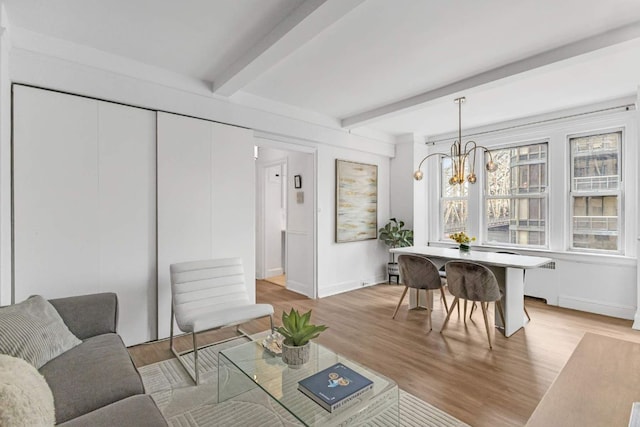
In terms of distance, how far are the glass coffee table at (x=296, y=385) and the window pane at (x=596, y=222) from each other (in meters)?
3.96

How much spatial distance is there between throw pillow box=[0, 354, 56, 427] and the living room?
5.21 feet

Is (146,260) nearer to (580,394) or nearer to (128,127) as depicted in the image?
(128,127)

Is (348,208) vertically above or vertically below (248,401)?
above

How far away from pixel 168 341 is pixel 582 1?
427cm

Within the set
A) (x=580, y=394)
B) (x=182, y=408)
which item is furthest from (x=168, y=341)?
(x=580, y=394)

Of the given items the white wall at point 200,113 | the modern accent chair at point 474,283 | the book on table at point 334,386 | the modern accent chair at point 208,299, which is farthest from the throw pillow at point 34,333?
the modern accent chair at point 474,283

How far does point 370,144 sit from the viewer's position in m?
5.41

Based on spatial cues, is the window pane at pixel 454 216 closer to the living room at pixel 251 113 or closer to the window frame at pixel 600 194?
the living room at pixel 251 113

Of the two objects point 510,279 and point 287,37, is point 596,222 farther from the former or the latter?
point 287,37

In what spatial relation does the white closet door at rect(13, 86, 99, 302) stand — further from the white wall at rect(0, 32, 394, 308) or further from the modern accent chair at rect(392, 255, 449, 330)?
the modern accent chair at rect(392, 255, 449, 330)

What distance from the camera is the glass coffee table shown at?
152 cm

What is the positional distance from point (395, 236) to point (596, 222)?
266 cm

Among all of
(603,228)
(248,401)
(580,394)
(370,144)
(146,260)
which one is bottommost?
(248,401)

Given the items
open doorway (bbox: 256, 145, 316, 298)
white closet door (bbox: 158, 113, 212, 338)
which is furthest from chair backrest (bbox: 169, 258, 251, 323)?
open doorway (bbox: 256, 145, 316, 298)
